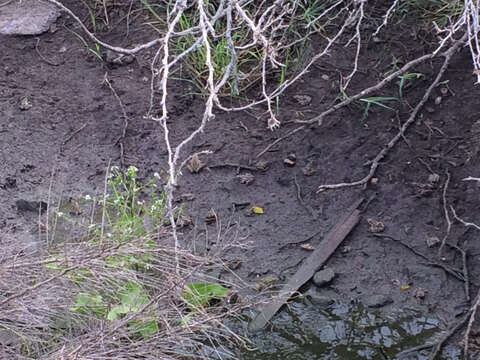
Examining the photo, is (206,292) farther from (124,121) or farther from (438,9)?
(438,9)

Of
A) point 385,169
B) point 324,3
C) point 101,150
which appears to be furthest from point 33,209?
point 324,3

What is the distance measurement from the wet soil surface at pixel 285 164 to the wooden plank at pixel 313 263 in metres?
0.04

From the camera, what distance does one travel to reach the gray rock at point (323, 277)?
11.1 ft

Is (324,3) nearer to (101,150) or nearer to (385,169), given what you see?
(385,169)

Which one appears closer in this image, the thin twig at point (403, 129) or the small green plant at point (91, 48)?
the thin twig at point (403, 129)

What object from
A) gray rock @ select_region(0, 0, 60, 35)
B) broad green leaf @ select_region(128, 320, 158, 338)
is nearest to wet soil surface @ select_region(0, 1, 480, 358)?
gray rock @ select_region(0, 0, 60, 35)

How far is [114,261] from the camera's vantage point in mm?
2844

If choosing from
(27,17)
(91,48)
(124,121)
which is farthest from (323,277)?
(27,17)

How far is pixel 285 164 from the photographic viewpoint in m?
3.91

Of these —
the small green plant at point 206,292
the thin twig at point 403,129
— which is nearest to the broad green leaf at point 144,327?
the small green plant at point 206,292

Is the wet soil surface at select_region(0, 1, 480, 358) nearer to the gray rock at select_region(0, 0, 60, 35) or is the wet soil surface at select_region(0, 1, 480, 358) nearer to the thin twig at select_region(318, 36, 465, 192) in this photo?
the thin twig at select_region(318, 36, 465, 192)

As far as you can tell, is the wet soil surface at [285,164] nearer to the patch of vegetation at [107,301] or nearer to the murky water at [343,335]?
the murky water at [343,335]

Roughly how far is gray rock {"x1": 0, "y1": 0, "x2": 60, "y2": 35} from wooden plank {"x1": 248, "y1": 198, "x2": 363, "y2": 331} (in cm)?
221

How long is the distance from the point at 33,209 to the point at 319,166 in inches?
54.0
